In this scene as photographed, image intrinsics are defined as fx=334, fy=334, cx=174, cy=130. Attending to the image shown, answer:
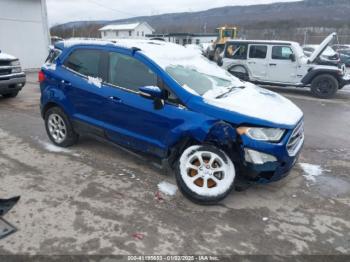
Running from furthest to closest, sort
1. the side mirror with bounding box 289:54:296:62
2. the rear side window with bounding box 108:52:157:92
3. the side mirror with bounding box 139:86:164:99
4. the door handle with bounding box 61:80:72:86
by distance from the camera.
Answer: the side mirror with bounding box 289:54:296:62
the door handle with bounding box 61:80:72:86
the rear side window with bounding box 108:52:157:92
the side mirror with bounding box 139:86:164:99

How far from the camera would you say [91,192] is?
3.98m

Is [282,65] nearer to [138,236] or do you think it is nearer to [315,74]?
[315,74]

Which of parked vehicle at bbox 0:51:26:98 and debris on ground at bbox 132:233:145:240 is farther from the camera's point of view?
parked vehicle at bbox 0:51:26:98

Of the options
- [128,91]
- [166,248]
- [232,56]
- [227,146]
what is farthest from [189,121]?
[232,56]

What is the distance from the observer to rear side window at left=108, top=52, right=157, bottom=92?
4152mm

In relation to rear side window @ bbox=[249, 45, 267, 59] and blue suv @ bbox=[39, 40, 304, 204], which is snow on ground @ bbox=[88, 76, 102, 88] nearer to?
blue suv @ bbox=[39, 40, 304, 204]

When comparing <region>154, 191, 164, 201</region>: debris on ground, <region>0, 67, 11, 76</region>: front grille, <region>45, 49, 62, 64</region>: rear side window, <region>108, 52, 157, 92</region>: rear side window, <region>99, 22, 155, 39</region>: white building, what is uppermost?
<region>99, 22, 155, 39</region>: white building

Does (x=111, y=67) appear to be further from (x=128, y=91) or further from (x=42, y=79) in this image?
(x=42, y=79)

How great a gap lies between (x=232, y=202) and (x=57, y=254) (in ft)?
6.39

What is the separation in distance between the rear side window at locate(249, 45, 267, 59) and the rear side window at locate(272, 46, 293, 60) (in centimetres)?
34

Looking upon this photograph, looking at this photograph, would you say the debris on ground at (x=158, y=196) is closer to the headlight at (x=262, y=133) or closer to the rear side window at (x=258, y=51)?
the headlight at (x=262, y=133)

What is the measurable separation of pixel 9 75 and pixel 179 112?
6.65m

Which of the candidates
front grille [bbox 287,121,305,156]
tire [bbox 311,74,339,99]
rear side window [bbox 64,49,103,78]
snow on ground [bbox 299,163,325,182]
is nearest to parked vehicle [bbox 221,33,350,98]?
tire [bbox 311,74,339,99]

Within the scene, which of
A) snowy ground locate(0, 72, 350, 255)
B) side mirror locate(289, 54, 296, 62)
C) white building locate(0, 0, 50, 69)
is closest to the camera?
snowy ground locate(0, 72, 350, 255)
